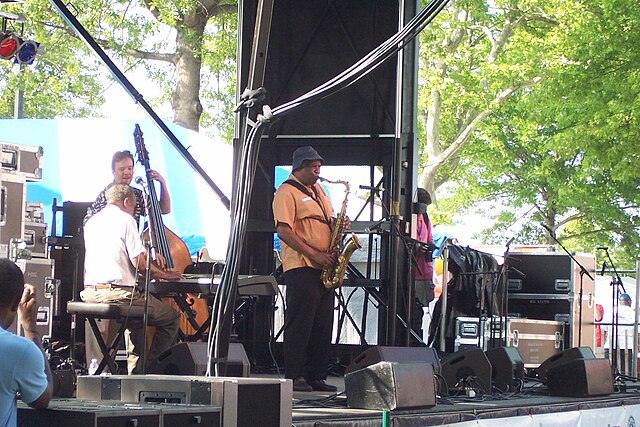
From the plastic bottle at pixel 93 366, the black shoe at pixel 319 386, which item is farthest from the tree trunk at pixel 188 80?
the black shoe at pixel 319 386

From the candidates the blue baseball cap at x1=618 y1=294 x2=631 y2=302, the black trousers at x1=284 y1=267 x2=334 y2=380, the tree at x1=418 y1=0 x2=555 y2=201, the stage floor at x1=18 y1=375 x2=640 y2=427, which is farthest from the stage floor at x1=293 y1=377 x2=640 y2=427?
the tree at x1=418 y1=0 x2=555 y2=201

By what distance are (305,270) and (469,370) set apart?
5.20 feet

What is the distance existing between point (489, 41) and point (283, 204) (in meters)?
20.9

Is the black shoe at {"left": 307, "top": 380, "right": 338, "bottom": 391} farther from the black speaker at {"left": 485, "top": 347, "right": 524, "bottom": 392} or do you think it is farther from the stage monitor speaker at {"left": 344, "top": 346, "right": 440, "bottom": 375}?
the black speaker at {"left": 485, "top": 347, "right": 524, "bottom": 392}

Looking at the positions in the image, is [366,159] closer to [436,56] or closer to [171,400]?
[171,400]

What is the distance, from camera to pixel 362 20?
9.86m

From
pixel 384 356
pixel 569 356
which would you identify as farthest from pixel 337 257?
pixel 569 356

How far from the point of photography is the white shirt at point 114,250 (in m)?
8.00

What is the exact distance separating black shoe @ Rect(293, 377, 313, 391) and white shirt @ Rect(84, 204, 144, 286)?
4.77ft

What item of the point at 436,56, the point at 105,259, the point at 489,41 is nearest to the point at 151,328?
the point at 105,259

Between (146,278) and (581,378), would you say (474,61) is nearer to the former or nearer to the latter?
(581,378)

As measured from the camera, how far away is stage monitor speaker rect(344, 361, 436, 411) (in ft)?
20.4

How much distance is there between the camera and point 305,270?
25.2 feet

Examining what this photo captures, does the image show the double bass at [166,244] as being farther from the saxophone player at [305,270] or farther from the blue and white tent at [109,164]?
the blue and white tent at [109,164]
